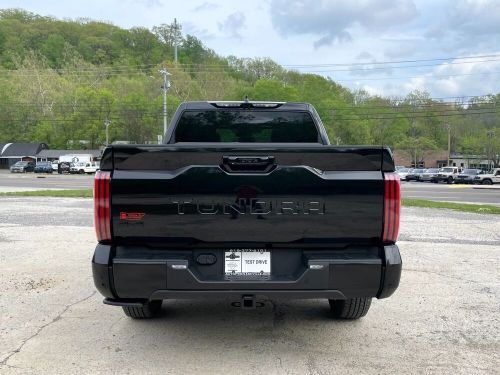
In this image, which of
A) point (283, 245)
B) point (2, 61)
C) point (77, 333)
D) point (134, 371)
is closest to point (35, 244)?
point (77, 333)

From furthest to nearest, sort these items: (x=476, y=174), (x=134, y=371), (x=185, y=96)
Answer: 1. (x=185, y=96)
2. (x=476, y=174)
3. (x=134, y=371)

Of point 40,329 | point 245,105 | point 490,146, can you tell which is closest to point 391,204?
point 245,105

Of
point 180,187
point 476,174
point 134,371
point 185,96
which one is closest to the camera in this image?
point 180,187

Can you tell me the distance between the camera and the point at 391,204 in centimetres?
353

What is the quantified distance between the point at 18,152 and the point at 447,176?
2455 inches

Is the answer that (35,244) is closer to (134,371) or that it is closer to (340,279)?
(134,371)

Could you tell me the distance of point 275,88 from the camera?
238 ft

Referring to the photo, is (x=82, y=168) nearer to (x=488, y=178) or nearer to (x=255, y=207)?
(x=488, y=178)

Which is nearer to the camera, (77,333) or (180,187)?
(180,187)

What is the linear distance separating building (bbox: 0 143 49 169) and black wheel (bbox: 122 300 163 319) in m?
78.4

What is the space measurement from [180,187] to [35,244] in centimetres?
669

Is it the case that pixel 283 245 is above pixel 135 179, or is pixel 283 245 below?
below

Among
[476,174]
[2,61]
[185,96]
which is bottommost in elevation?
[476,174]

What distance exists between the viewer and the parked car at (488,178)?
157ft
